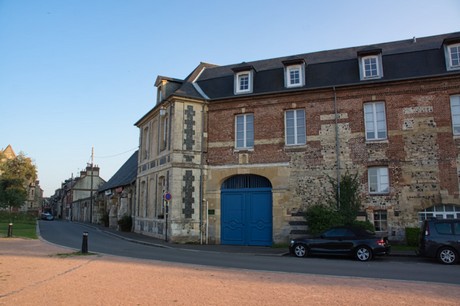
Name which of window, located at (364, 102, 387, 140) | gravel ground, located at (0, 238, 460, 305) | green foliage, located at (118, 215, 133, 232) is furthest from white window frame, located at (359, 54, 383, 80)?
green foliage, located at (118, 215, 133, 232)

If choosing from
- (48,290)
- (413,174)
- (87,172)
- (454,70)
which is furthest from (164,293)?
(87,172)

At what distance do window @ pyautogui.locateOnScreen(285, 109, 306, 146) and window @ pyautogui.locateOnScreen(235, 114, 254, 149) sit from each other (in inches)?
69.6

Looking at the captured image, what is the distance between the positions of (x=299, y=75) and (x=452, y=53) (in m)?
6.45

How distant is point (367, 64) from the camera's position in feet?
56.2

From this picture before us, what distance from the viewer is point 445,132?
51.2 feet

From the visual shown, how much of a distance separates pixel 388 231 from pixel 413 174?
2593 mm

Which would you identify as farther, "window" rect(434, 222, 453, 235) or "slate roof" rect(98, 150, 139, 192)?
"slate roof" rect(98, 150, 139, 192)

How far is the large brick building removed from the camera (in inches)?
619

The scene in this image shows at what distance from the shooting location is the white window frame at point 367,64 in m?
16.9

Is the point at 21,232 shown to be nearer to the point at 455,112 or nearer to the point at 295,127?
the point at 295,127

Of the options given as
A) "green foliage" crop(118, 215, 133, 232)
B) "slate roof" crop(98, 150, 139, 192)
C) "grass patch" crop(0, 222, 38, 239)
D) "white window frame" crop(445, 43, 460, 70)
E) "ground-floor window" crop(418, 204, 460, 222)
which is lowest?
"grass patch" crop(0, 222, 38, 239)

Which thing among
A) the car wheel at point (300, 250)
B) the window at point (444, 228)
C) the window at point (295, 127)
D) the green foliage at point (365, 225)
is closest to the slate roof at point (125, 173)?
the window at point (295, 127)

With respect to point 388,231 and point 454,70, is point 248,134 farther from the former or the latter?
point 454,70

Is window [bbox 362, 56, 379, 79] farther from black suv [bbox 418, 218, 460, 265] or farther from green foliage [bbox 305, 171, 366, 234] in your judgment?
black suv [bbox 418, 218, 460, 265]
